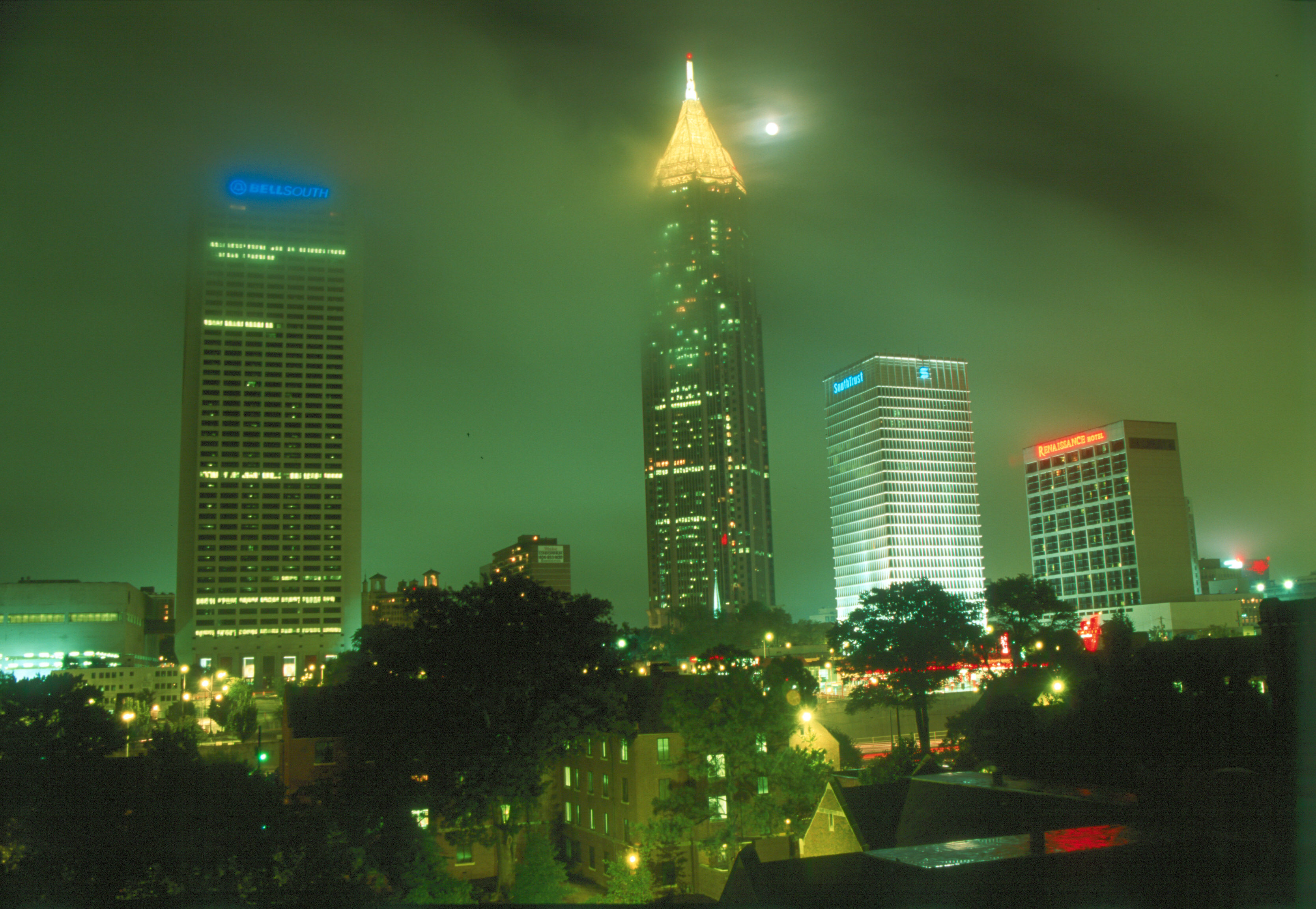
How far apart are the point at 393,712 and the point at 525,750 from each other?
5.95 m

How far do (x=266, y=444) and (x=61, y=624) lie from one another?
45045mm

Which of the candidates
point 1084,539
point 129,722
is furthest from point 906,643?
point 1084,539

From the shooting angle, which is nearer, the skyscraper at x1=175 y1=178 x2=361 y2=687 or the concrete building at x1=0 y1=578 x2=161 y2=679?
the concrete building at x1=0 y1=578 x2=161 y2=679

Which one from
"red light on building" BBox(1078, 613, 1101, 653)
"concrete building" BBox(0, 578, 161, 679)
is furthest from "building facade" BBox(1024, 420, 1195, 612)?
"concrete building" BBox(0, 578, 161, 679)

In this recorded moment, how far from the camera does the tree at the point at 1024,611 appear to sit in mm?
85062

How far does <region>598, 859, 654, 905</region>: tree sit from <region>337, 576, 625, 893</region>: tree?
4.58 meters

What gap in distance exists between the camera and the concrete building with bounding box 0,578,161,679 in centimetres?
14475

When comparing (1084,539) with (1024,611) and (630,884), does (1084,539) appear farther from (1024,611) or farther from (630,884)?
(630,884)

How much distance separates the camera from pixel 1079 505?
554 feet

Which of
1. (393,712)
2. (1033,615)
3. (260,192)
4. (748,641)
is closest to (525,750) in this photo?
(393,712)

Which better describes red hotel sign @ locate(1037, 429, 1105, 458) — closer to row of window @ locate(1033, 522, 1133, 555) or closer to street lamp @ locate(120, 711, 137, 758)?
row of window @ locate(1033, 522, 1133, 555)

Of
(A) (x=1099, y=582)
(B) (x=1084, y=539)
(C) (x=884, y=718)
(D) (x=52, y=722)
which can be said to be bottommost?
(C) (x=884, y=718)

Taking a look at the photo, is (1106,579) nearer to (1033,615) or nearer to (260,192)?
(1033,615)

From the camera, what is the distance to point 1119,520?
158 meters
